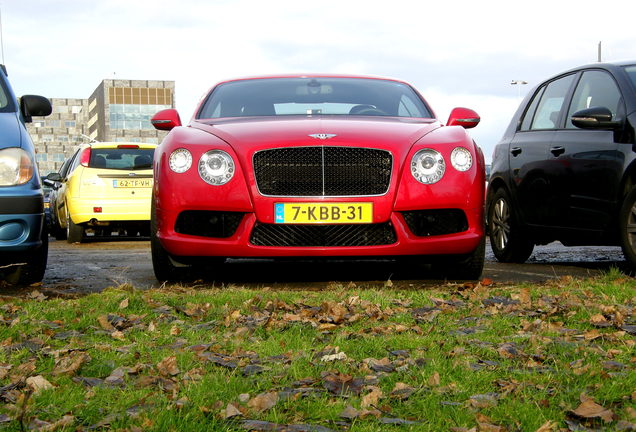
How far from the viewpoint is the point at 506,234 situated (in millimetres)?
9227

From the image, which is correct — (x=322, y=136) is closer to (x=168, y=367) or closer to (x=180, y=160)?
(x=180, y=160)

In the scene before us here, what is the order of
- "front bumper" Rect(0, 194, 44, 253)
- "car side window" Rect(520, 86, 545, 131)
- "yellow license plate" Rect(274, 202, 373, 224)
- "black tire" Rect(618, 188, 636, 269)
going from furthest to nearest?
"car side window" Rect(520, 86, 545, 131) < "black tire" Rect(618, 188, 636, 269) < "front bumper" Rect(0, 194, 44, 253) < "yellow license plate" Rect(274, 202, 373, 224)

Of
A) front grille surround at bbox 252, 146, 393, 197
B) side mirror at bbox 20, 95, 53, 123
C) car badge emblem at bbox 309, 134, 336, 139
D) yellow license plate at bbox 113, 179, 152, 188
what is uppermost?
side mirror at bbox 20, 95, 53, 123

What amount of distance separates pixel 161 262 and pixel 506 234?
3647 mm

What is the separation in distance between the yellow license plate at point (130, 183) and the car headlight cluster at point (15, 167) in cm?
832

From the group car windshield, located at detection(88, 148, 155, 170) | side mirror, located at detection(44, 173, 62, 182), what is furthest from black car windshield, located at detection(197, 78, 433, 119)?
side mirror, located at detection(44, 173, 62, 182)

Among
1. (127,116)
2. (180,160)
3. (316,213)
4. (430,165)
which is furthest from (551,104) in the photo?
(127,116)

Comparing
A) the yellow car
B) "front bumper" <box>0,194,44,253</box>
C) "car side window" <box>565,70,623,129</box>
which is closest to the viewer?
"front bumper" <box>0,194,44,253</box>

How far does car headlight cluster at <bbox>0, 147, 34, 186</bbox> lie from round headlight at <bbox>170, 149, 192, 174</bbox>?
105 centimetres

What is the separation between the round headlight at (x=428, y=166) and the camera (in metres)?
6.61

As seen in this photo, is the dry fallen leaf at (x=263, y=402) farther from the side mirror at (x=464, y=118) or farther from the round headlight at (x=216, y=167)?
the side mirror at (x=464, y=118)

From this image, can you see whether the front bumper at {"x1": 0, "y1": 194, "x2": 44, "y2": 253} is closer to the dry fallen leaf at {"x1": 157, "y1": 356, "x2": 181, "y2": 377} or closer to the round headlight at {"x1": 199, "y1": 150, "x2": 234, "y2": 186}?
the round headlight at {"x1": 199, "y1": 150, "x2": 234, "y2": 186}

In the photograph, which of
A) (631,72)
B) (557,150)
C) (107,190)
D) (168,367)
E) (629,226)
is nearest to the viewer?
(168,367)

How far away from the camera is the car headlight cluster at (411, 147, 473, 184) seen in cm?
661
